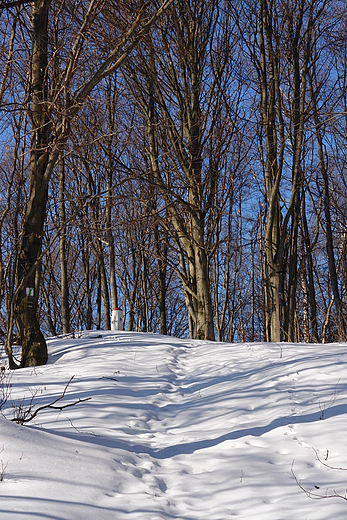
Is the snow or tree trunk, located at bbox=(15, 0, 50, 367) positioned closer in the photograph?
the snow

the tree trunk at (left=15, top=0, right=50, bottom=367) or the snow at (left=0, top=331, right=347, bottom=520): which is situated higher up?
the tree trunk at (left=15, top=0, right=50, bottom=367)

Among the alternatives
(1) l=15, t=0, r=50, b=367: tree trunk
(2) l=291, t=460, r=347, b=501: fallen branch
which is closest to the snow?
(2) l=291, t=460, r=347, b=501: fallen branch

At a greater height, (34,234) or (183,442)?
(34,234)

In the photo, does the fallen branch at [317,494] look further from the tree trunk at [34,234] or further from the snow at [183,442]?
the tree trunk at [34,234]

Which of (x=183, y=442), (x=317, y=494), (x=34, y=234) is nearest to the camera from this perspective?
(x=317, y=494)

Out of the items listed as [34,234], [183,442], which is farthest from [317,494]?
[34,234]

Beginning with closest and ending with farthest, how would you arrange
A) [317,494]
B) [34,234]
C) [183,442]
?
[317,494] → [183,442] → [34,234]

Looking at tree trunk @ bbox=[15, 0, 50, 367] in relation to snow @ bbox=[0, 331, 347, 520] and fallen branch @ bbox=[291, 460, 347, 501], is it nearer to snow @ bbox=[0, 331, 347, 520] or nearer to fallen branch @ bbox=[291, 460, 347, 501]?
snow @ bbox=[0, 331, 347, 520]

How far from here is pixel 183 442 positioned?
431cm

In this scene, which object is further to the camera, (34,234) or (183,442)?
(34,234)

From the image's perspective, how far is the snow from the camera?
118 inches

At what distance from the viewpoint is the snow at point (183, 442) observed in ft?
9.80

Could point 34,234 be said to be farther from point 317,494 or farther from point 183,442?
point 317,494

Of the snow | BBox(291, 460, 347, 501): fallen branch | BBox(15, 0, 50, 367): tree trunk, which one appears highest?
BBox(15, 0, 50, 367): tree trunk
